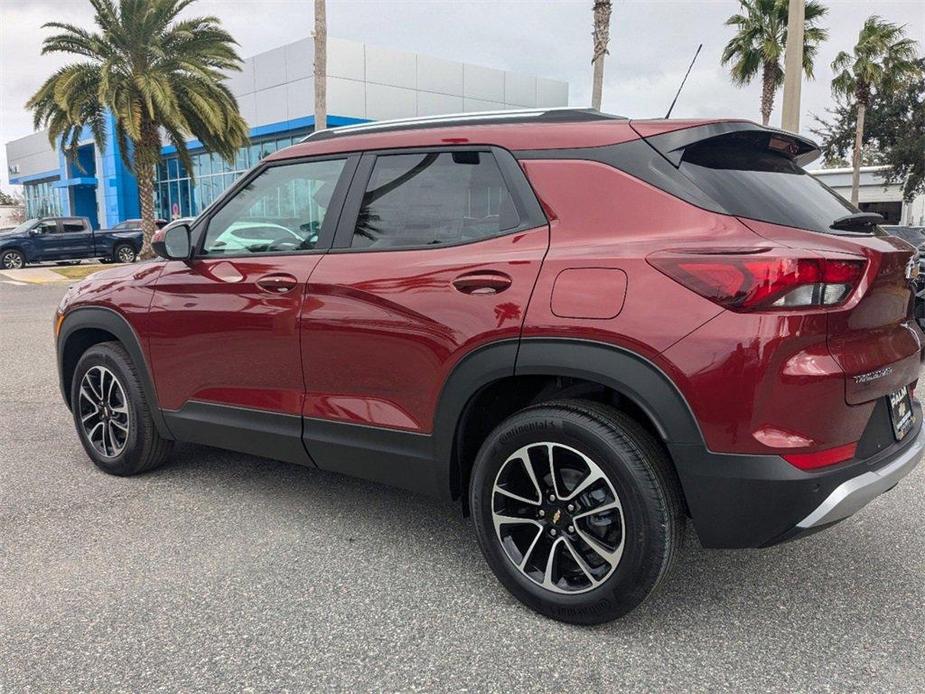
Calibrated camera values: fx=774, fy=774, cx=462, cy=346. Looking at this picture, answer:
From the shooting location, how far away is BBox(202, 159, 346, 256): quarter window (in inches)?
134

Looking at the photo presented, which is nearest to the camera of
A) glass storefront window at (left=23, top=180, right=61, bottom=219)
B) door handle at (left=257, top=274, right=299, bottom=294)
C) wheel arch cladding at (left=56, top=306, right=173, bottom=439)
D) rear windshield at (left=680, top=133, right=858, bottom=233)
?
rear windshield at (left=680, top=133, right=858, bottom=233)

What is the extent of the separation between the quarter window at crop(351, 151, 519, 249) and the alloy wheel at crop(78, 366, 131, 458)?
1865mm

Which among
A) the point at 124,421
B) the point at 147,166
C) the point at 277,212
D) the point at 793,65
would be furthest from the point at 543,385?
the point at 147,166

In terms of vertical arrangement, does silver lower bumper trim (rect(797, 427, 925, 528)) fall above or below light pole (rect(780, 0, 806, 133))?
below

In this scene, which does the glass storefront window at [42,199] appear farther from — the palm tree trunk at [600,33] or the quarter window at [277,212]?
the quarter window at [277,212]

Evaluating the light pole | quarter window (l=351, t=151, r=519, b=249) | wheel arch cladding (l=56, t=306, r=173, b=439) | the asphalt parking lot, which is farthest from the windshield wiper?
the light pole

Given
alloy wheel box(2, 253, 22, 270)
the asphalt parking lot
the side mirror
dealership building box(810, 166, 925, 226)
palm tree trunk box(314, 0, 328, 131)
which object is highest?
palm tree trunk box(314, 0, 328, 131)

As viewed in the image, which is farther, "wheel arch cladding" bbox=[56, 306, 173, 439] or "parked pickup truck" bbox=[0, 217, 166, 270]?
"parked pickup truck" bbox=[0, 217, 166, 270]

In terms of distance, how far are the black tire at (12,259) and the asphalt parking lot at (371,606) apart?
24.2 m

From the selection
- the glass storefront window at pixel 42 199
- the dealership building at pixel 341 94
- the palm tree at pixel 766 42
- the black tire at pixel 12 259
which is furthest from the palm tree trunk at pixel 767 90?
the glass storefront window at pixel 42 199

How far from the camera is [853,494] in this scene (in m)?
2.41

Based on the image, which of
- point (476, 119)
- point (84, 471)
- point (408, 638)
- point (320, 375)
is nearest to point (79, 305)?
point (84, 471)

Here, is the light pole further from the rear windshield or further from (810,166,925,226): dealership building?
(810,166,925,226): dealership building

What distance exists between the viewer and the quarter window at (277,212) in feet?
11.1
